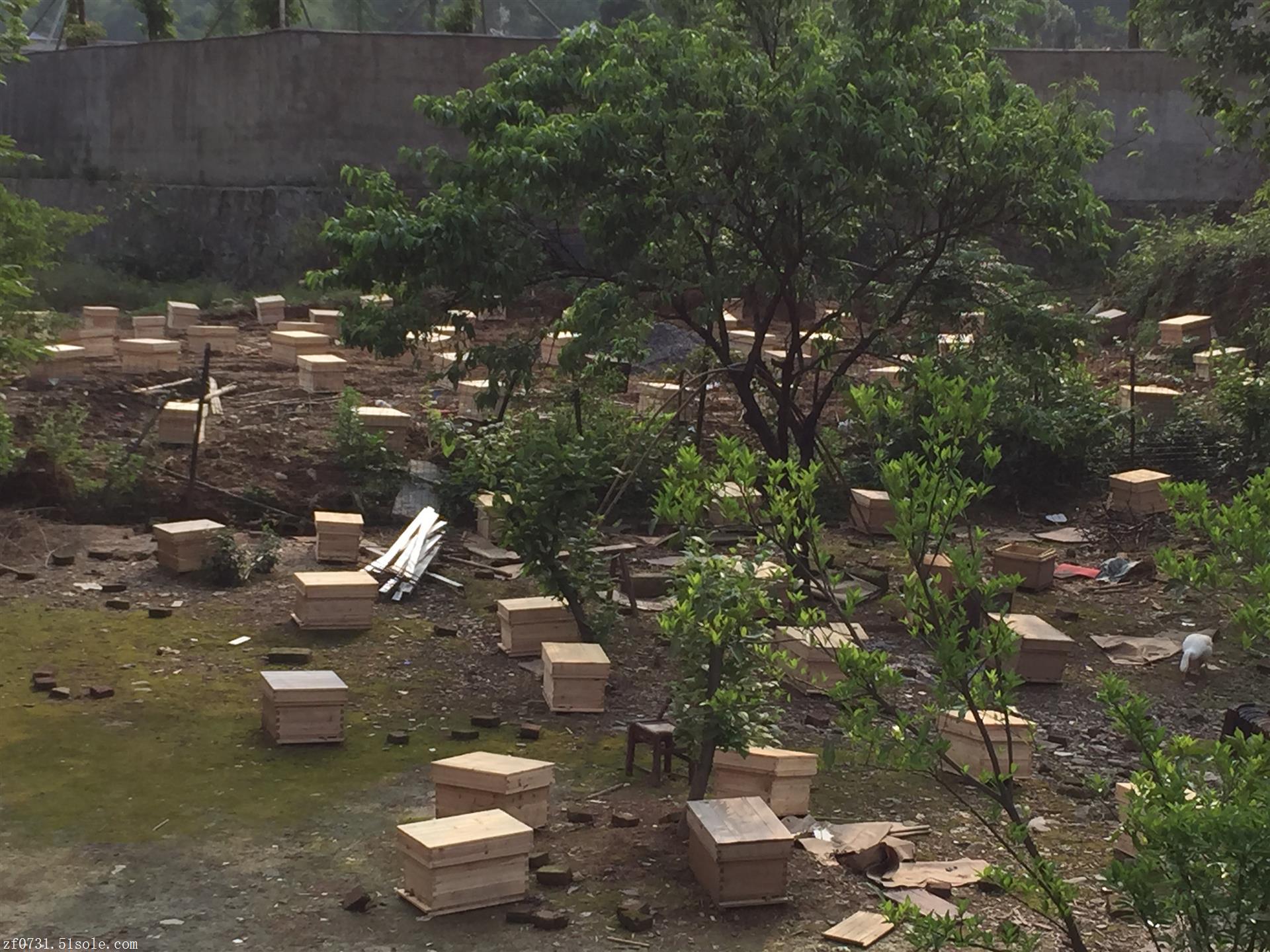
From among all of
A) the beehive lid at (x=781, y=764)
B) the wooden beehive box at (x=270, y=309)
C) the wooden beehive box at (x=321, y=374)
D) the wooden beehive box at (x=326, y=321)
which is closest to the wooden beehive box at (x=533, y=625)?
the beehive lid at (x=781, y=764)

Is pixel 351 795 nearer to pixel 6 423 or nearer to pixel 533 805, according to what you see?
pixel 533 805

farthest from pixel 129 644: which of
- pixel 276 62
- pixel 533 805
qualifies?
pixel 276 62

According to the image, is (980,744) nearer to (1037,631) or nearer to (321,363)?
(1037,631)

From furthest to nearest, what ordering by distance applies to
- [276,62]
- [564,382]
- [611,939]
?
[276,62]
[564,382]
[611,939]

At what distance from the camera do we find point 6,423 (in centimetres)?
1036

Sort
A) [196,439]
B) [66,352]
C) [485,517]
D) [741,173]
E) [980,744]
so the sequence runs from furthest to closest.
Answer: [66,352], [196,439], [485,517], [741,173], [980,744]

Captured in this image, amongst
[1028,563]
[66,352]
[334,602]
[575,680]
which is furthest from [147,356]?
[1028,563]

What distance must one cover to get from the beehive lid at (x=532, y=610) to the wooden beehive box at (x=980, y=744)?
2778 mm

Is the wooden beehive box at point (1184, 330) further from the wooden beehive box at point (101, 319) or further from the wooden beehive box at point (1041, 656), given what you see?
the wooden beehive box at point (101, 319)

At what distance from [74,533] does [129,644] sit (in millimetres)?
2737

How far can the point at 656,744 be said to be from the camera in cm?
673

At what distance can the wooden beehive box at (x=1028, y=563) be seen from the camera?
1063cm

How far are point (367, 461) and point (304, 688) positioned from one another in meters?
5.46

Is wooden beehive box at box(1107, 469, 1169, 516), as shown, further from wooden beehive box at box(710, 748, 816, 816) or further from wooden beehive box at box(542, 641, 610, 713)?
wooden beehive box at box(710, 748, 816, 816)
